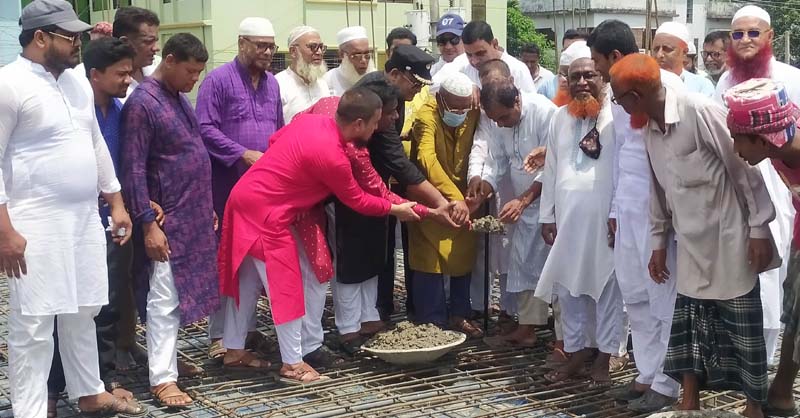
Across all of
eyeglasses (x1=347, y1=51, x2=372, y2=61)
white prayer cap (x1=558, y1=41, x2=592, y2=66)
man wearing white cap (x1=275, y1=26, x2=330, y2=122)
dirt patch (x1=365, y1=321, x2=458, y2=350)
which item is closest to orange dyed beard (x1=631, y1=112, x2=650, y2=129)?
white prayer cap (x1=558, y1=41, x2=592, y2=66)

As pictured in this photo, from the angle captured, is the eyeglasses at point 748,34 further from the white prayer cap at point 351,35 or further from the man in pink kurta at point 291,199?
the white prayer cap at point 351,35

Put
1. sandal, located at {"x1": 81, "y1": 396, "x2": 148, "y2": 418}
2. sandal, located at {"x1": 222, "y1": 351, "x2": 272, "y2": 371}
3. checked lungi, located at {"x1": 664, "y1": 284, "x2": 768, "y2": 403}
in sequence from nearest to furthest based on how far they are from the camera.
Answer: checked lungi, located at {"x1": 664, "y1": 284, "x2": 768, "y2": 403}, sandal, located at {"x1": 81, "y1": 396, "x2": 148, "y2": 418}, sandal, located at {"x1": 222, "y1": 351, "x2": 272, "y2": 371}

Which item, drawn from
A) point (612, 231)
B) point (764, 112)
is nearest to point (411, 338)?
point (612, 231)

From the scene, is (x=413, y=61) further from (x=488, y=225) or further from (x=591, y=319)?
(x=591, y=319)

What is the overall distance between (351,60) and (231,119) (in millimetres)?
1420

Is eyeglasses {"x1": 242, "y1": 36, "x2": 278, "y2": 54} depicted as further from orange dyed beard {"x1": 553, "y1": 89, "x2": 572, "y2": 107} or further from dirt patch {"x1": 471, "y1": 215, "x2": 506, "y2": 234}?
orange dyed beard {"x1": 553, "y1": 89, "x2": 572, "y2": 107}

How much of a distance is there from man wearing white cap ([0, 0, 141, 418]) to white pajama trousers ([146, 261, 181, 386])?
0.46 m

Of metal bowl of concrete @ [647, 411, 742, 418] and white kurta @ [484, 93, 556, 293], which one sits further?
white kurta @ [484, 93, 556, 293]

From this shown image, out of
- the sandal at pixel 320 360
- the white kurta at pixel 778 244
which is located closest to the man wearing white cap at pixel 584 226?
the white kurta at pixel 778 244

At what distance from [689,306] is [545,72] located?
589 cm

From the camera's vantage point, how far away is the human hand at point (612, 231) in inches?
189

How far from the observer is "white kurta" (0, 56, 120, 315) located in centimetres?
412

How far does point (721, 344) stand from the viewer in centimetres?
413

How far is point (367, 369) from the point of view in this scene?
542 cm
